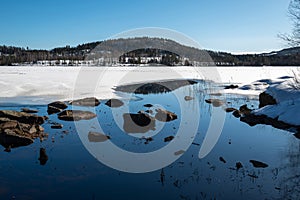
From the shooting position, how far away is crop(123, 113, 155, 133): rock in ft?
32.1

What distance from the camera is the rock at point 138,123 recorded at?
385 inches

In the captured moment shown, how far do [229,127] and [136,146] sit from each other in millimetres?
4302

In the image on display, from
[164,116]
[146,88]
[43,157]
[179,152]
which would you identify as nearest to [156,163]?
[179,152]

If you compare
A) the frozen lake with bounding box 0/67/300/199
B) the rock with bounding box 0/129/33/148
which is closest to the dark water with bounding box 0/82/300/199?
the frozen lake with bounding box 0/67/300/199

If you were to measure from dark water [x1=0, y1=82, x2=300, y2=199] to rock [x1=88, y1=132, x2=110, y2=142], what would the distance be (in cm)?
20

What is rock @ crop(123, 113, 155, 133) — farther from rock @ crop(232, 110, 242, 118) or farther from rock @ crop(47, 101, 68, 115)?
rock @ crop(232, 110, 242, 118)

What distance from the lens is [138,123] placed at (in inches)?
404

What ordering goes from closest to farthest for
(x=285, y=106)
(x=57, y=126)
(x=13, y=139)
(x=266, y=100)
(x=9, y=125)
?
(x=13, y=139), (x=9, y=125), (x=57, y=126), (x=285, y=106), (x=266, y=100)

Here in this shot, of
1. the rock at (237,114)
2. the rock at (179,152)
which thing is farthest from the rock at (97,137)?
the rock at (237,114)

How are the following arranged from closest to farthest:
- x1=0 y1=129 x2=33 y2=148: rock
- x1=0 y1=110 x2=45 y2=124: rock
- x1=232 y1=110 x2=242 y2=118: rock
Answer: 1. x1=0 y1=129 x2=33 y2=148: rock
2. x1=0 y1=110 x2=45 y2=124: rock
3. x1=232 y1=110 x2=242 y2=118: rock

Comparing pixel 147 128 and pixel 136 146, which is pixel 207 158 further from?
pixel 147 128

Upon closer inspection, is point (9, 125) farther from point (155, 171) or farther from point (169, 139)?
point (155, 171)

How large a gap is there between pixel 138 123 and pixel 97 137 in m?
2.15

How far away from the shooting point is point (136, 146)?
7906 mm
